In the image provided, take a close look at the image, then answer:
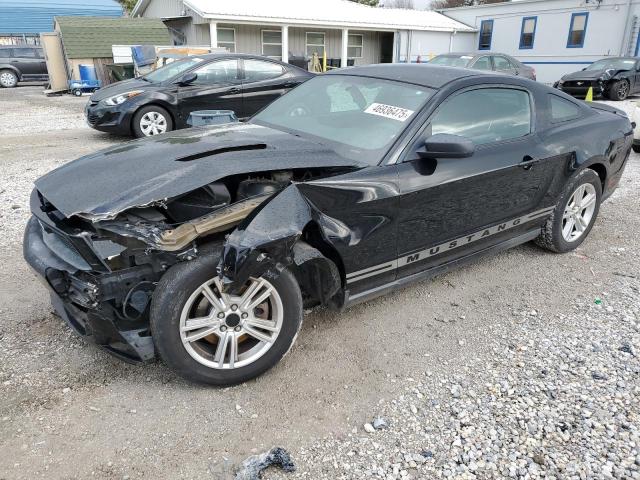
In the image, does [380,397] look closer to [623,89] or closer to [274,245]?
[274,245]

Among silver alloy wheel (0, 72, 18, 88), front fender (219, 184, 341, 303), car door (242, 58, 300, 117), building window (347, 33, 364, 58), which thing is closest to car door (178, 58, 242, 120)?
car door (242, 58, 300, 117)

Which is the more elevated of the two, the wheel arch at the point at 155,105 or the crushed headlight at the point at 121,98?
the crushed headlight at the point at 121,98

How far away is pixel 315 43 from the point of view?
2328 centimetres

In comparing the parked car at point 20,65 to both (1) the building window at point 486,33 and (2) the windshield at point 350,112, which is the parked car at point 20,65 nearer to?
(1) the building window at point 486,33

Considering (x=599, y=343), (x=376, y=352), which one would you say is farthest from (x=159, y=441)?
(x=599, y=343)

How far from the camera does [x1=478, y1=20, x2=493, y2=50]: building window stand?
82.3 ft

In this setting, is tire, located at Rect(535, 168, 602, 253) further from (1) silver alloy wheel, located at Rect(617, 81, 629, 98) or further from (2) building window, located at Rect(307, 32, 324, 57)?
(2) building window, located at Rect(307, 32, 324, 57)

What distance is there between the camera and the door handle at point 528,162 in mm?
3719

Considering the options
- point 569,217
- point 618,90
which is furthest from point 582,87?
point 569,217

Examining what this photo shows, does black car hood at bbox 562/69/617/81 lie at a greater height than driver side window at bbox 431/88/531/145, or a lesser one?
lesser

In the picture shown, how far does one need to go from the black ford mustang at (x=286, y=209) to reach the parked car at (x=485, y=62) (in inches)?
417

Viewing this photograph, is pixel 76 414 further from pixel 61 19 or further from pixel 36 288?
pixel 61 19

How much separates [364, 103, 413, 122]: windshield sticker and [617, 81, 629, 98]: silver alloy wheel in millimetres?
15728

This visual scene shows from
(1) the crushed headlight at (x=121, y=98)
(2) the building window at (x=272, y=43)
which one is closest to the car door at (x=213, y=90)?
(1) the crushed headlight at (x=121, y=98)
